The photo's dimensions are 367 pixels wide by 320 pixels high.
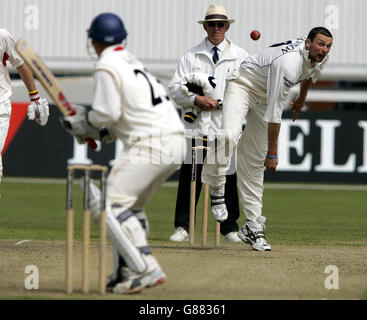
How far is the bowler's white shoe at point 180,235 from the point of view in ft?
31.3

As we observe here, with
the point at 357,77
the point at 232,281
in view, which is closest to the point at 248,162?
the point at 232,281

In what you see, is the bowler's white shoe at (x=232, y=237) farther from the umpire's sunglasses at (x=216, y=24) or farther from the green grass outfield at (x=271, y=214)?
the umpire's sunglasses at (x=216, y=24)

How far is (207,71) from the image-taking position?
31.6 feet

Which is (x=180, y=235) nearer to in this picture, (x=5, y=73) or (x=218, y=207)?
(x=218, y=207)

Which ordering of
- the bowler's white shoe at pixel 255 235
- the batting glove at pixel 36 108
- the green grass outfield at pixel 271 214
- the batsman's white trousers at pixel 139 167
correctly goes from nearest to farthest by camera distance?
the batsman's white trousers at pixel 139 167 → the bowler's white shoe at pixel 255 235 → the batting glove at pixel 36 108 → the green grass outfield at pixel 271 214

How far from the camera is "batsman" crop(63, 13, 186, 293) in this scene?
6.09 metres

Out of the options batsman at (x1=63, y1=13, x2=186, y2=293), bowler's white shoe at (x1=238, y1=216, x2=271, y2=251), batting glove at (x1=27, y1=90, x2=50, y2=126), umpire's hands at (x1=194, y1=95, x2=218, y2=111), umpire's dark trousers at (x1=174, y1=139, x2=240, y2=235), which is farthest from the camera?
umpire's dark trousers at (x1=174, y1=139, x2=240, y2=235)

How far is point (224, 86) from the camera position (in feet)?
31.5

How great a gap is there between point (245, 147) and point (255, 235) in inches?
33.6

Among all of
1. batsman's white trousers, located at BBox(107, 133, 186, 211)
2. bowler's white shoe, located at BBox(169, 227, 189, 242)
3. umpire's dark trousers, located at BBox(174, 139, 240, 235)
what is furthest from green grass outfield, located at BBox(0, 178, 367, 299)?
batsman's white trousers, located at BBox(107, 133, 186, 211)

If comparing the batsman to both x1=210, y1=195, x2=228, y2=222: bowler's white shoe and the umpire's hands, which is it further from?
the umpire's hands

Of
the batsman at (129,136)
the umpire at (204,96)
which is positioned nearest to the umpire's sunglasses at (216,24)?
the umpire at (204,96)

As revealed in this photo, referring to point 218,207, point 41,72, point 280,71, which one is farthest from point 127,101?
point 218,207

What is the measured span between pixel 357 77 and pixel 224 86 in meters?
11.5
